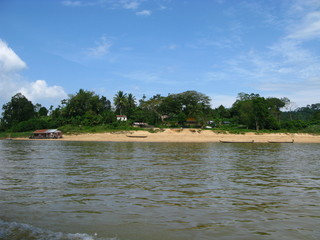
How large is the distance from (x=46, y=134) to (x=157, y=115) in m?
30.3

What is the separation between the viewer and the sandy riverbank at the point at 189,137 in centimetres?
5500

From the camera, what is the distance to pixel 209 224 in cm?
591

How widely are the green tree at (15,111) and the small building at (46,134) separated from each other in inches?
650

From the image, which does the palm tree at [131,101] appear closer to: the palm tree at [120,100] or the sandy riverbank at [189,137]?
the palm tree at [120,100]

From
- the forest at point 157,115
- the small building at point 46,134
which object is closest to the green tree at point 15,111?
the forest at point 157,115

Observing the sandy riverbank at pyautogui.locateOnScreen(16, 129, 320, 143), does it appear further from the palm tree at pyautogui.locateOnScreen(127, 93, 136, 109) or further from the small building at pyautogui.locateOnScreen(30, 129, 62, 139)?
the palm tree at pyautogui.locateOnScreen(127, 93, 136, 109)

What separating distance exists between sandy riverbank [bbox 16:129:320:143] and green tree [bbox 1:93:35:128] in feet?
81.0

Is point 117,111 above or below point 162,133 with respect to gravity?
above

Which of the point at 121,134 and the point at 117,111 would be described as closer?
the point at 121,134

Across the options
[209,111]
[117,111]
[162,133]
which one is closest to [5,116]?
[117,111]

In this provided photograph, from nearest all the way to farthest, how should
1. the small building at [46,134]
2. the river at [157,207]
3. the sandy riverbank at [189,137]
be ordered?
1. the river at [157,207]
2. the sandy riverbank at [189,137]
3. the small building at [46,134]

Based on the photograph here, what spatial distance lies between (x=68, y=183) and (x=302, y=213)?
790 centimetres

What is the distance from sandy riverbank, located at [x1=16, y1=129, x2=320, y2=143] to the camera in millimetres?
55000

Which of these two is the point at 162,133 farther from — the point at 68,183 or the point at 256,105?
the point at 68,183
